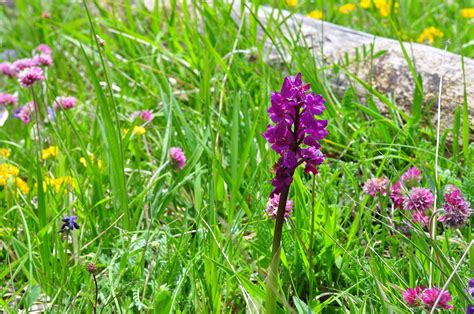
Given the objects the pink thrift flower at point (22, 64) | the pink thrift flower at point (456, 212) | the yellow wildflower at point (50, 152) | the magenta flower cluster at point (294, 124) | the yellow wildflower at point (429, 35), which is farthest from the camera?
the yellow wildflower at point (429, 35)

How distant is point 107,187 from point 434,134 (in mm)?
1188

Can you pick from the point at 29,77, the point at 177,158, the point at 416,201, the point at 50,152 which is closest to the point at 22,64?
the point at 29,77

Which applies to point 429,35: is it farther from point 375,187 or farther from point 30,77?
point 30,77

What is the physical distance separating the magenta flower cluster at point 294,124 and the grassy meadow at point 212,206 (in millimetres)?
219

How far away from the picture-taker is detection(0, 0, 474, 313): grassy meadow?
1.74 metres

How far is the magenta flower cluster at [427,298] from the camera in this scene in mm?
1440

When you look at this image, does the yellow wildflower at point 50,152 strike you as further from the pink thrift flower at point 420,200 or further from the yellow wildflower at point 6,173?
the pink thrift flower at point 420,200

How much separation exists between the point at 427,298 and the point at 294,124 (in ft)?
1.51

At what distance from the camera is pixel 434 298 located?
4.75ft

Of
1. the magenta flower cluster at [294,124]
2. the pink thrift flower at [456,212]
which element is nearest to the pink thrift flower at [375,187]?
the pink thrift flower at [456,212]

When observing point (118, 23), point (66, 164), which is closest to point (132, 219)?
point (66, 164)

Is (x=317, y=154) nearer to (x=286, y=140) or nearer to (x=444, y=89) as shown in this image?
(x=286, y=140)

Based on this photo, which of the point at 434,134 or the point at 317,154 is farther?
the point at 434,134

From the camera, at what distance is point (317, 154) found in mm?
1395
